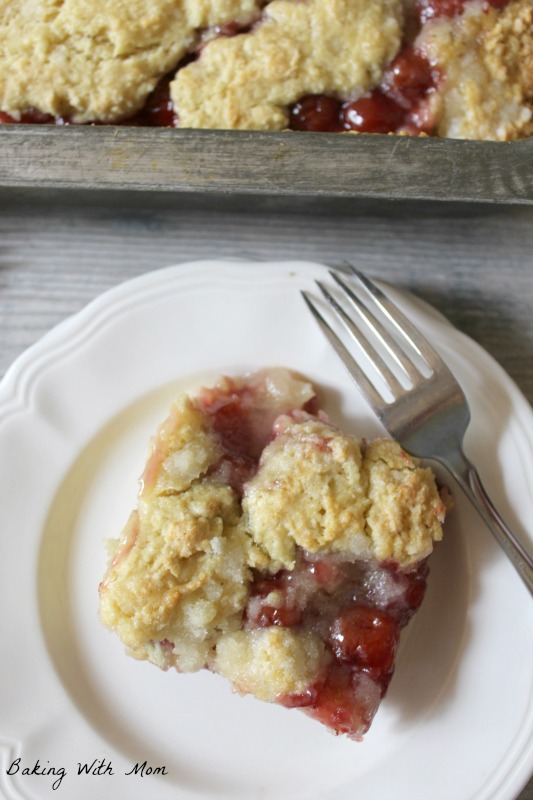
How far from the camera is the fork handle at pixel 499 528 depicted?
60.7 inches

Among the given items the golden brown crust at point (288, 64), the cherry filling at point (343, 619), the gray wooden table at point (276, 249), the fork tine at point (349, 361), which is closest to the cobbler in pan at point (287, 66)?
the golden brown crust at point (288, 64)

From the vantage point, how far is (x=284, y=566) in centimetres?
148

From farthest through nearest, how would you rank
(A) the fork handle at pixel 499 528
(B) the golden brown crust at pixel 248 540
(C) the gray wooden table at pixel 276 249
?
(C) the gray wooden table at pixel 276 249, (A) the fork handle at pixel 499 528, (B) the golden brown crust at pixel 248 540

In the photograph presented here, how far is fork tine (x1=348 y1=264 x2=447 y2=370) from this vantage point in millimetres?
1571

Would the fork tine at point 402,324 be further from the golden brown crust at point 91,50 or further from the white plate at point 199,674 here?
the golden brown crust at point 91,50

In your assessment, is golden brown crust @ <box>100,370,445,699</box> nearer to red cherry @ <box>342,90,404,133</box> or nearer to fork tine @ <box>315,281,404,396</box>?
fork tine @ <box>315,281,404,396</box>

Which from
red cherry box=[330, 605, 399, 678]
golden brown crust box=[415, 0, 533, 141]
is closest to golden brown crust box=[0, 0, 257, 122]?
golden brown crust box=[415, 0, 533, 141]

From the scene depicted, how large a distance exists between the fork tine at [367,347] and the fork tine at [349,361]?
0.03 m

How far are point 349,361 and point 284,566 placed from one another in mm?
436

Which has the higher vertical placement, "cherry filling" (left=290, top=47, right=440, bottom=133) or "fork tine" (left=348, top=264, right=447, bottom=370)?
"cherry filling" (left=290, top=47, right=440, bottom=133)

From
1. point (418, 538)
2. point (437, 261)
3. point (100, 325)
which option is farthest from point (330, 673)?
point (437, 261)

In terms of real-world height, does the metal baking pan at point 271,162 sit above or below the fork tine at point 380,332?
above

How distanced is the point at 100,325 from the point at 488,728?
1.14 m

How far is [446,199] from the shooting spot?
1498mm
